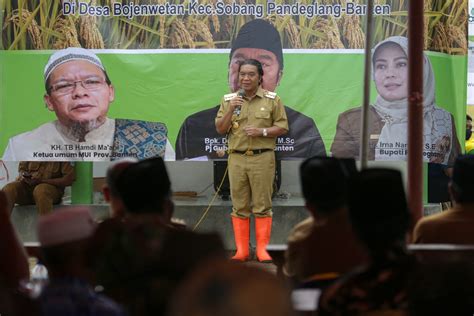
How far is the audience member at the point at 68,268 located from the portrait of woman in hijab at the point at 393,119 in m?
5.91

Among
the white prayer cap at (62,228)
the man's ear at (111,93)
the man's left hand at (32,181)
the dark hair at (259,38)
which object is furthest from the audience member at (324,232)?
the man's left hand at (32,181)

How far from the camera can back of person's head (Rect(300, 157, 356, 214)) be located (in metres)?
3.81

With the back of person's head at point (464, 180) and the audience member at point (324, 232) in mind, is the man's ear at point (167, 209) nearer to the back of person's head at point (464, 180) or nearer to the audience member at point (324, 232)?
the audience member at point (324, 232)

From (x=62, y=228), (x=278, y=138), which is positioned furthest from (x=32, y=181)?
(x=62, y=228)

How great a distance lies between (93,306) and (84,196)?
23.0 feet

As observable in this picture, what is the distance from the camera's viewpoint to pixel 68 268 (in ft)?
9.64

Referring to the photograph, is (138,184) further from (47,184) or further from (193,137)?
(47,184)

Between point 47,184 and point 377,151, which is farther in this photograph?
point 47,184

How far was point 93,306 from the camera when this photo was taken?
2.77 metres

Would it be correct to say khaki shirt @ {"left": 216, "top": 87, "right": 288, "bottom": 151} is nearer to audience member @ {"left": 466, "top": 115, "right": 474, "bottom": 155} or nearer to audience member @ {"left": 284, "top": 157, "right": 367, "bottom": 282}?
audience member @ {"left": 466, "top": 115, "right": 474, "bottom": 155}

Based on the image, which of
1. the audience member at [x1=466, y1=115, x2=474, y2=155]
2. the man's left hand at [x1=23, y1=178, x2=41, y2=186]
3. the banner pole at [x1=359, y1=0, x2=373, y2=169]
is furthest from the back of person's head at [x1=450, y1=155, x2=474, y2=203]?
the audience member at [x1=466, y1=115, x2=474, y2=155]

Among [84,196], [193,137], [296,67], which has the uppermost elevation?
[296,67]

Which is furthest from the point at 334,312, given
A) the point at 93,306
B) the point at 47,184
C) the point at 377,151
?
the point at 47,184

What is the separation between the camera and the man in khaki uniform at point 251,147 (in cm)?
886
